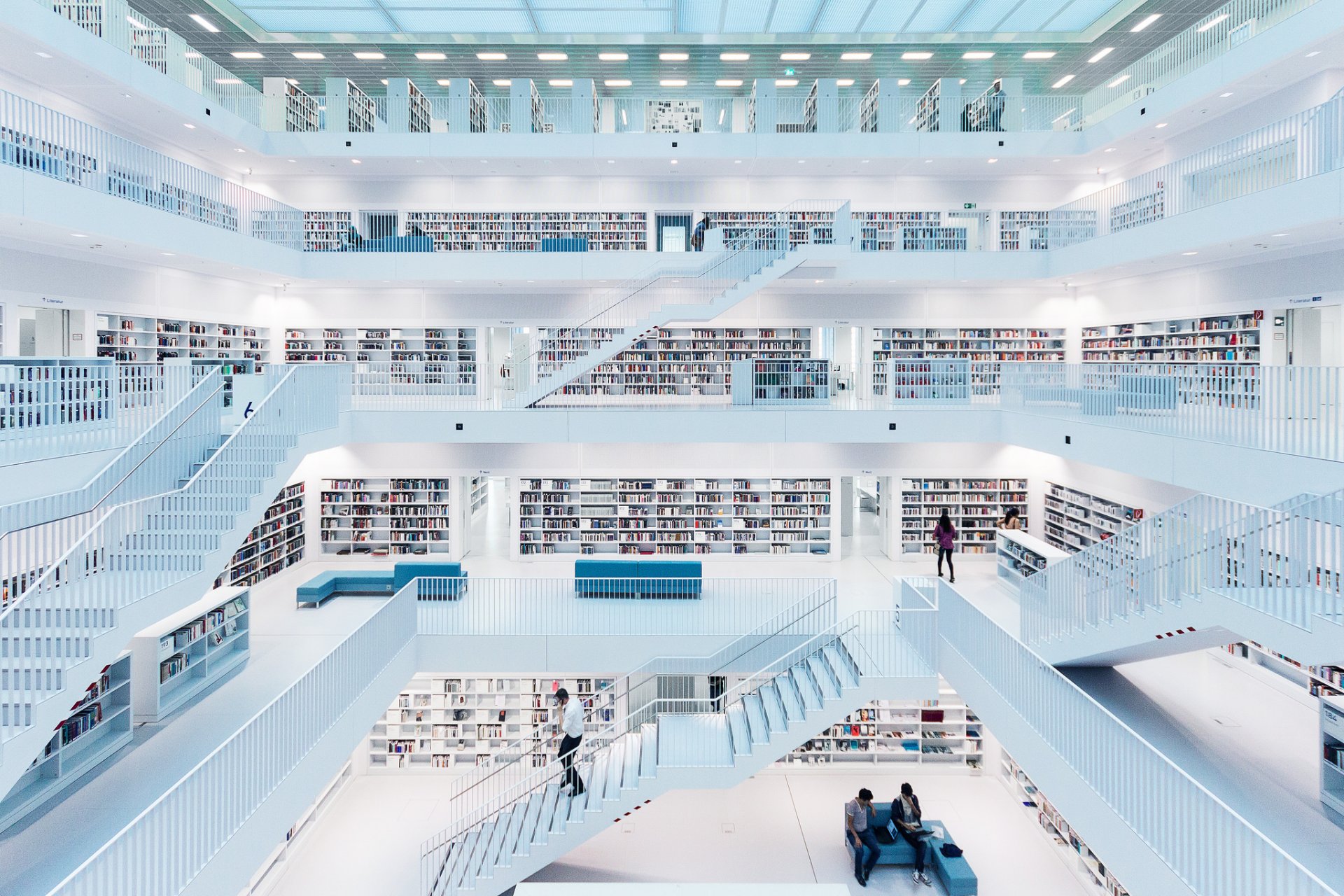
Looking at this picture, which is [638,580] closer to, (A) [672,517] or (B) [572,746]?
(B) [572,746]

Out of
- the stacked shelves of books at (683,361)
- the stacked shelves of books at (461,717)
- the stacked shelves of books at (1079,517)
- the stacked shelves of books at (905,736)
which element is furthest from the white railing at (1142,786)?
the stacked shelves of books at (683,361)

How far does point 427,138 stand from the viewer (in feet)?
48.8

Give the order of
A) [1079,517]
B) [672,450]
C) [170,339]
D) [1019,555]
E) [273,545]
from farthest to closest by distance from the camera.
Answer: [672,450], [273,545], [1079,517], [170,339], [1019,555]

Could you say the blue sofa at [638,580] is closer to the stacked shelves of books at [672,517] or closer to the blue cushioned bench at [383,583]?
the blue cushioned bench at [383,583]

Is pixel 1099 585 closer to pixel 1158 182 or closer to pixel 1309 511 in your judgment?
pixel 1309 511

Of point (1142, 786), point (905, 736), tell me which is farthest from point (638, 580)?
point (1142, 786)

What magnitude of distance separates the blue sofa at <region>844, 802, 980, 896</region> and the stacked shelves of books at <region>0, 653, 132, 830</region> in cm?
825

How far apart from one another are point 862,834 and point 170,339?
1241 cm

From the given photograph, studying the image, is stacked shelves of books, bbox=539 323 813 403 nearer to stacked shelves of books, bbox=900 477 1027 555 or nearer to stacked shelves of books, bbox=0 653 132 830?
stacked shelves of books, bbox=900 477 1027 555

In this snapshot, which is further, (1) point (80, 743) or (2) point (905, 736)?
(2) point (905, 736)

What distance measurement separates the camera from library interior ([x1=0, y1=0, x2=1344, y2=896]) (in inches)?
277

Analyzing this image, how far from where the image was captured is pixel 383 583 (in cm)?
1312

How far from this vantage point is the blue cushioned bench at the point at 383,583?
12008 mm

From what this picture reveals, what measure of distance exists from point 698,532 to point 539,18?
9.72 m
